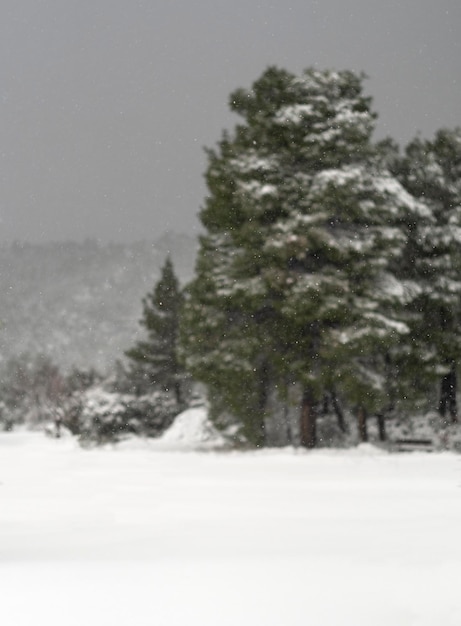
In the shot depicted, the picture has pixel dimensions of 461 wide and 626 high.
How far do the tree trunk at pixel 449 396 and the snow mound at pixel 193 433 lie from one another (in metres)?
7.73

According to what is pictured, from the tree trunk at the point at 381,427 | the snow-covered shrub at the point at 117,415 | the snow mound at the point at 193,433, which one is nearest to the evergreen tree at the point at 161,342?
the snow-covered shrub at the point at 117,415

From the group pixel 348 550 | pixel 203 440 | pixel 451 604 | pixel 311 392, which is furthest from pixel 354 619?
pixel 203 440

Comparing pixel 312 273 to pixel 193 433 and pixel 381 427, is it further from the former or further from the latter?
pixel 193 433

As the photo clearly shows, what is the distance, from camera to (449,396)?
94.6 feet

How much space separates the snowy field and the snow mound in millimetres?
15342

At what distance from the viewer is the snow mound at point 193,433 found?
30.2 m

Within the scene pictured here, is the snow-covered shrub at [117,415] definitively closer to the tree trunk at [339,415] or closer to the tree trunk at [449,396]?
the tree trunk at [339,415]

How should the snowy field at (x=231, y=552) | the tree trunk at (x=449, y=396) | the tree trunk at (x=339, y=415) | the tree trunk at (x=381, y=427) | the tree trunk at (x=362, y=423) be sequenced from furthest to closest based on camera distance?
the tree trunk at (x=449, y=396) < the tree trunk at (x=339, y=415) < the tree trunk at (x=381, y=427) < the tree trunk at (x=362, y=423) < the snowy field at (x=231, y=552)

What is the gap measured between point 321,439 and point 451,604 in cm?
2213

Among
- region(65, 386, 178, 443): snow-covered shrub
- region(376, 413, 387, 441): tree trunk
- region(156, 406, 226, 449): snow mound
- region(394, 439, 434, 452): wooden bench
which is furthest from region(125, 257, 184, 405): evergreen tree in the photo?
region(394, 439, 434, 452): wooden bench

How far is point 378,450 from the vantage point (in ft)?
74.9

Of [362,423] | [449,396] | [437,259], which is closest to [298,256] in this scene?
[437,259]

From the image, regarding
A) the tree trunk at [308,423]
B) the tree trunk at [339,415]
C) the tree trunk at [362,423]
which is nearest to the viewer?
the tree trunk at [308,423]

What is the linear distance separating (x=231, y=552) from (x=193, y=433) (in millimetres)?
24267
